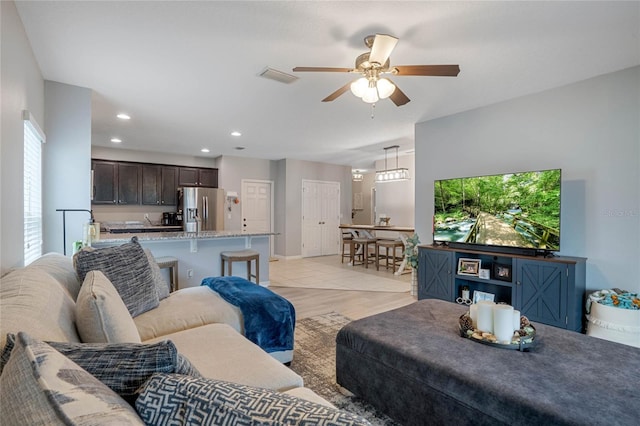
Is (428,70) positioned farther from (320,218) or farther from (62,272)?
(320,218)

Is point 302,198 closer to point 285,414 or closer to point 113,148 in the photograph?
point 113,148

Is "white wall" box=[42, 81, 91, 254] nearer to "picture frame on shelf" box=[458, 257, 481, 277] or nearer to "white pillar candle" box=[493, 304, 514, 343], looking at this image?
"white pillar candle" box=[493, 304, 514, 343]

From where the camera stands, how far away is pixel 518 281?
10.9 feet

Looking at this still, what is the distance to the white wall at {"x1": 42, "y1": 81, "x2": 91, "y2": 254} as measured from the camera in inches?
123

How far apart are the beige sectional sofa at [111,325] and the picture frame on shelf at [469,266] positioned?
295cm

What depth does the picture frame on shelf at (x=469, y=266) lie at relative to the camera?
374cm

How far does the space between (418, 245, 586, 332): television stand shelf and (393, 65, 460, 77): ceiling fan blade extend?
216 centimetres

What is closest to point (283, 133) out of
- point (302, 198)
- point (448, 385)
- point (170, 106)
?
point (170, 106)

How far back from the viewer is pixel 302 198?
8.09 meters

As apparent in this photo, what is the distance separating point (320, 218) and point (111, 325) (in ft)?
23.9

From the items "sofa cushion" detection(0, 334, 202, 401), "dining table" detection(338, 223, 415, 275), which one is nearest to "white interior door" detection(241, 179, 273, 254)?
"dining table" detection(338, 223, 415, 275)

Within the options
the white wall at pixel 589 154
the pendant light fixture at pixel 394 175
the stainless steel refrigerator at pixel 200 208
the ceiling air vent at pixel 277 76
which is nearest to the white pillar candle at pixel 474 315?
the white wall at pixel 589 154

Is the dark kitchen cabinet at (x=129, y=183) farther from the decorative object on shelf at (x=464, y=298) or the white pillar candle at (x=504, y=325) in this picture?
the white pillar candle at (x=504, y=325)

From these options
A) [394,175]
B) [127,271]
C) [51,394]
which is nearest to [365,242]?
[394,175]
